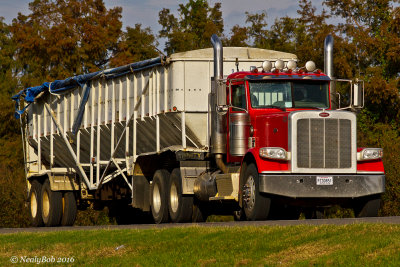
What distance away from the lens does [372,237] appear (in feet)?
39.3

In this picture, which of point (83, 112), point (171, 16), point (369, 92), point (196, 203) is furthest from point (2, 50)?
point (196, 203)

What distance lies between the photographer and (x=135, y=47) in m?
48.3

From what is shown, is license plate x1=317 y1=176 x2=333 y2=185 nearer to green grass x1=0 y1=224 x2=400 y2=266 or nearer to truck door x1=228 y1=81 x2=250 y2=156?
truck door x1=228 y1=81 x2=250 y2=156

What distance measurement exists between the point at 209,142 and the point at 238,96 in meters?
1.87

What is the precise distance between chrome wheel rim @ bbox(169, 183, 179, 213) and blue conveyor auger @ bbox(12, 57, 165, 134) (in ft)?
9.20

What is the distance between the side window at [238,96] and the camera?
1830cm

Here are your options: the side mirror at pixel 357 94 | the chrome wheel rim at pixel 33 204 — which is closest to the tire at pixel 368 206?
the side mirror at pixel 357 94

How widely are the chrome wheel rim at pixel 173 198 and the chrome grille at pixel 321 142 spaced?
4182mm

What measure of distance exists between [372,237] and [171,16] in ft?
139

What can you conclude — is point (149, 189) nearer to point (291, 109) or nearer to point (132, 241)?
point (291, 109)

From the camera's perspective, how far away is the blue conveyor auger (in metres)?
21.2

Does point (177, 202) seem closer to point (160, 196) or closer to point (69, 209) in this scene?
point (160, 196)

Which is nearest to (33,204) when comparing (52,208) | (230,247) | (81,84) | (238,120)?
(52,208)

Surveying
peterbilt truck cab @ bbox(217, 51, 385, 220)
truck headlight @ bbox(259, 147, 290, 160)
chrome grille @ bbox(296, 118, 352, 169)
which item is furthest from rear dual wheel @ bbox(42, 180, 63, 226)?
chrome grille @ bbox(296, 118, 352, 169)
